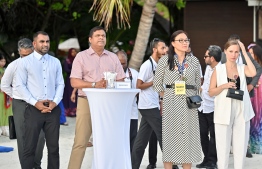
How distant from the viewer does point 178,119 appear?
8.85 m

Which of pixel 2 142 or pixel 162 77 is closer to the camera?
pixel 162 77

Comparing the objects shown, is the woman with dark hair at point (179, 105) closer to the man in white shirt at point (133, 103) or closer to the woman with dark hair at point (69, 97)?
the man in white shirt at point (133, 103)

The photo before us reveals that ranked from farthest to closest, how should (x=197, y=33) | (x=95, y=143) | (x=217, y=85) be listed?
1. (x=197, y=33)
2. (x=217, y=85)
3. (x=95, y=143)

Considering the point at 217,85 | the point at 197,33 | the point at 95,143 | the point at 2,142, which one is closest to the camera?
the point at 95,143

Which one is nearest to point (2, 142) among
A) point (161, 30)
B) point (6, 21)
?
point (6, 21)

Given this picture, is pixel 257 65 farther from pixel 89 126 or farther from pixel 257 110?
pixel 89 126

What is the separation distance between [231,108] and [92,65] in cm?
188

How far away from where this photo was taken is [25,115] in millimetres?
9125

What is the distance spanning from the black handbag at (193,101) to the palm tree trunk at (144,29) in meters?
8.84

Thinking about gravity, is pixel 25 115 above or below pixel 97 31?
below

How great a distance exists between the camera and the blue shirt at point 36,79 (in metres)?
9.02

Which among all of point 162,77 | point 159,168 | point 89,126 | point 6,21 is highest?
point 6,21

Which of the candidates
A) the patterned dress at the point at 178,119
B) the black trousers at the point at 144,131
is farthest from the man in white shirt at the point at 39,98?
the black trousers at the point at 144,131

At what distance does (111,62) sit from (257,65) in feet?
10.5
